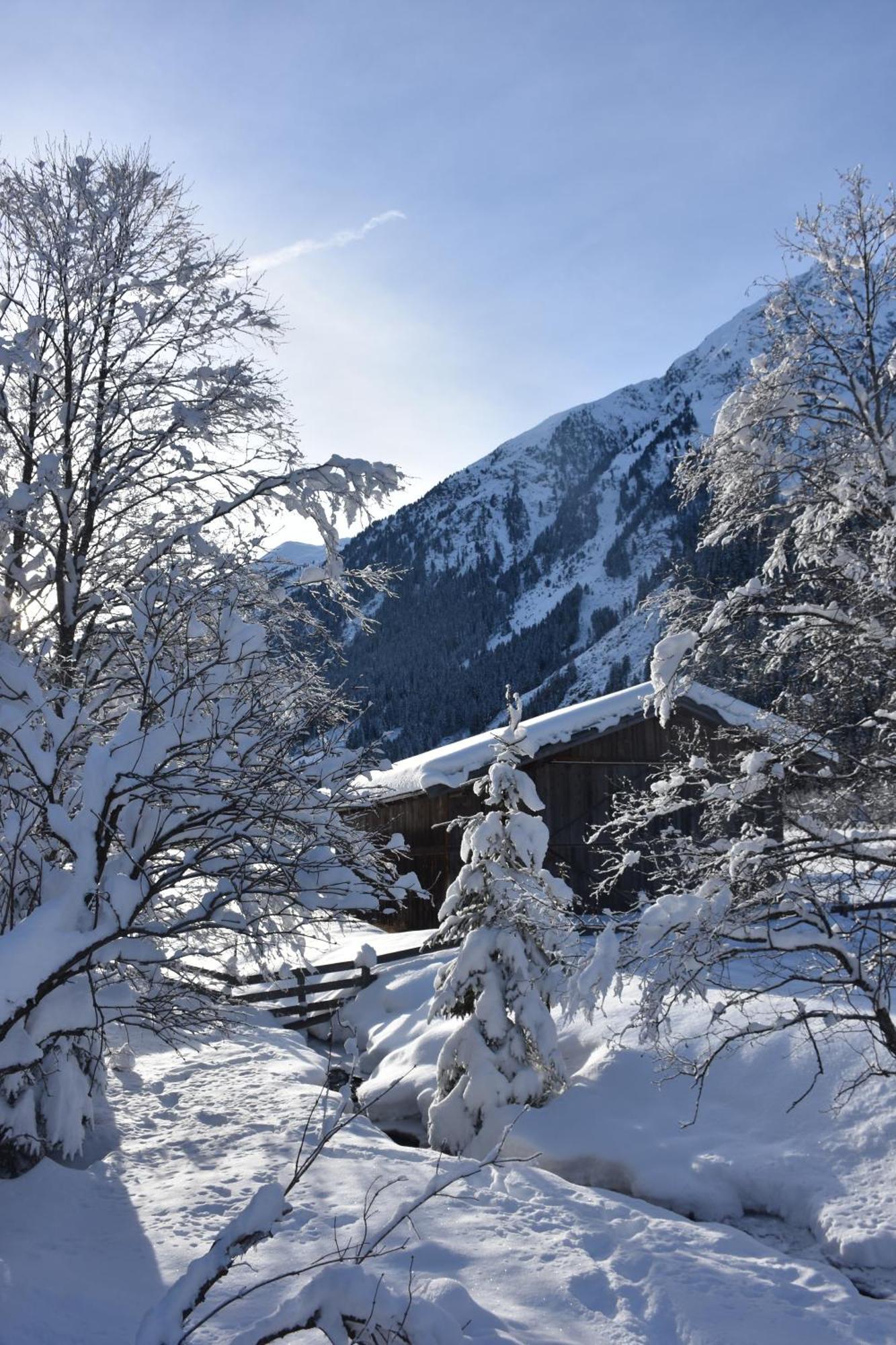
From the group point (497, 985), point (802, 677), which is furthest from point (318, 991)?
point (802, 677)

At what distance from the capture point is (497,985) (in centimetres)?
1015

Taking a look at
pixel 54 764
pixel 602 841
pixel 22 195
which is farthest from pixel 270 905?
pixel 602 841

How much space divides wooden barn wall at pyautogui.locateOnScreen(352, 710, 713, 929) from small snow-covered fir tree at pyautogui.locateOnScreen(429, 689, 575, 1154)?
Answer: 24.8ft

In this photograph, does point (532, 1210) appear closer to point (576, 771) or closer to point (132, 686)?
point (132, 686)

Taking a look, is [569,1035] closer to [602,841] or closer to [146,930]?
[602,841]

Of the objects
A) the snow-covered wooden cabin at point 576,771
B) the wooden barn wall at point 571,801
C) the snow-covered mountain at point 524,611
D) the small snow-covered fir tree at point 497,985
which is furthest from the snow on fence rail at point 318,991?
the snow-covered mountain at point 524,611

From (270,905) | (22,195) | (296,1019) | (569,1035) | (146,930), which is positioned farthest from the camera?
(296,1019)

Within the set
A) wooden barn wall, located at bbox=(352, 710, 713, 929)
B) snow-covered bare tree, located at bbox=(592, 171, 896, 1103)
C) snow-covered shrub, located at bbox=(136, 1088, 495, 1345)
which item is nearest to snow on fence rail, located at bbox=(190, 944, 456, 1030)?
wooden barn wall, located at bbox=(352, 710, 713, 929)

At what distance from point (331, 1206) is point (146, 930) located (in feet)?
11.5

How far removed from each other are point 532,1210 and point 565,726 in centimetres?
1121

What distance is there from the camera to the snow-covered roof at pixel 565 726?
669 inches

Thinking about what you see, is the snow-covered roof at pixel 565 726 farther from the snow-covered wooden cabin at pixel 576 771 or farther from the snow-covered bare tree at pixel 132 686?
the snow-covered bare tree at pixel 132 686

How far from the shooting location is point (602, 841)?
19.3m

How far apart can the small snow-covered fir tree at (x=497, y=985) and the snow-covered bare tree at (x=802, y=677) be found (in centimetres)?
154
